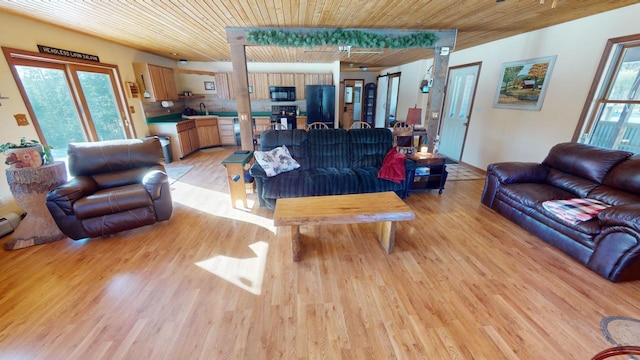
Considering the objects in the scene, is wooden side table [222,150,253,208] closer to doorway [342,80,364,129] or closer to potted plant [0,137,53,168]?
potted plant [0,137,53,168]

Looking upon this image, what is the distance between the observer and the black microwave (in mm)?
6605

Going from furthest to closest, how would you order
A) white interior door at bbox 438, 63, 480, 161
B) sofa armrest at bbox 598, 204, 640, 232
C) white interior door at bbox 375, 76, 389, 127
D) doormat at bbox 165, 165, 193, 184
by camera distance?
1. white interior door at bbox 375, 76, 389, 127
2. white interior door at bbox 438, 63, 480, 161
3. doormat at bbox 165, 165, 193, 184
4. sofa armrest at bbox 598, 204, 640, 232

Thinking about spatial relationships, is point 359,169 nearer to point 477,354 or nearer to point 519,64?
point 477,354

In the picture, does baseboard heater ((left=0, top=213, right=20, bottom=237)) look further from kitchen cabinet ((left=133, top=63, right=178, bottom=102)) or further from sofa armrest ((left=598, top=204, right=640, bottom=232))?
sofa armrest ((left=598, top=204, right=640, bottom=232))

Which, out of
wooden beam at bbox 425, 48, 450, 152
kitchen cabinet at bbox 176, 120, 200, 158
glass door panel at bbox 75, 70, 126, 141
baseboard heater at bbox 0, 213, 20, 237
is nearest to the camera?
baseboard heater at bbox 0, 213, 20, 237

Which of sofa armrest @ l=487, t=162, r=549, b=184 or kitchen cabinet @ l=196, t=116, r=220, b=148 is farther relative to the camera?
kitchen cabinet @ l=196, t=116, r=220, b=148

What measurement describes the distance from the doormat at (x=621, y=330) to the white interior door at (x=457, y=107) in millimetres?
4056

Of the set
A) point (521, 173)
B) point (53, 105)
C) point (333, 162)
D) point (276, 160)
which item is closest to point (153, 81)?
point (53, 105)

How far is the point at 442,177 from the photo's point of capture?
11.8 feet

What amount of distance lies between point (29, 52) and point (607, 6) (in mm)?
6988

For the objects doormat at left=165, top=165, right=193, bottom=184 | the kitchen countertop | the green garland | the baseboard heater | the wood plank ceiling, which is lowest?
doormat at left=165, top=165, right=193, bottom=184

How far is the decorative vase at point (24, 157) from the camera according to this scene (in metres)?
2.32

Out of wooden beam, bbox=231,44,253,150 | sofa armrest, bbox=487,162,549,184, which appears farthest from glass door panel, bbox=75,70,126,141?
sofa armrest, bbox=487,162,549,184

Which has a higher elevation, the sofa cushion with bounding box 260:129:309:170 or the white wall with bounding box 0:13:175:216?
the white wall with bounding box 0:13:175:216
